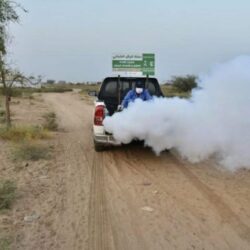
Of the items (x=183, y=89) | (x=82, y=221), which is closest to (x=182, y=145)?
(x=82, y=221)

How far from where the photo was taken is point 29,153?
516 inches

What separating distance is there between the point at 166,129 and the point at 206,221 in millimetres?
4411

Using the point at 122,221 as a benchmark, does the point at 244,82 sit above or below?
above

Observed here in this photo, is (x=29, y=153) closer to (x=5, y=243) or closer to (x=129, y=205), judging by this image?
(x=129, y=205)

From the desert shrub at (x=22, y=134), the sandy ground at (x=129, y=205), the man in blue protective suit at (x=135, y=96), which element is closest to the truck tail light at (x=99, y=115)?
the man in blue protective suit at (x=135, y=96)

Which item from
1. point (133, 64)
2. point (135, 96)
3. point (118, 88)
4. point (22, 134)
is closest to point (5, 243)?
point (135, 96)

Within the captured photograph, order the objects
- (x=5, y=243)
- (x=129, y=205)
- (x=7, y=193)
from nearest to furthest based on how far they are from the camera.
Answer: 1. (x=5, y=243)
2. (x=129, y=205)
3. (x=7, y=193)

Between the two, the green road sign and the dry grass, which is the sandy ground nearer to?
the dry grass

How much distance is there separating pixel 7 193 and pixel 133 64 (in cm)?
729

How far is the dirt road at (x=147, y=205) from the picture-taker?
22.0 ft

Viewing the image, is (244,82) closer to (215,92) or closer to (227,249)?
(215,92)

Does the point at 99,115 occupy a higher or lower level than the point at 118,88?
lower

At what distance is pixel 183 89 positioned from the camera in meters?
64.5

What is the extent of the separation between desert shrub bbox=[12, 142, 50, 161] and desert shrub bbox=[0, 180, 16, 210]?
113 inches
